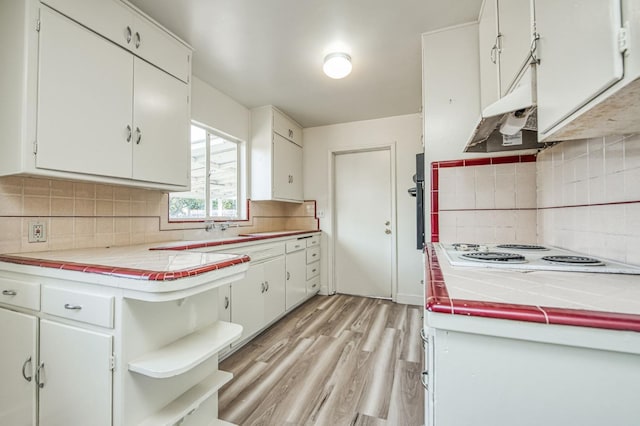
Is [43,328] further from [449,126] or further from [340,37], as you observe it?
[449,126]

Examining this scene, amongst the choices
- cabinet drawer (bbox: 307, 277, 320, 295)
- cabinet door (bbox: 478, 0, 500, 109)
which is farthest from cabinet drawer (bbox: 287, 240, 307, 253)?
cabinet door (bbox: 478, 0, 500, 109)

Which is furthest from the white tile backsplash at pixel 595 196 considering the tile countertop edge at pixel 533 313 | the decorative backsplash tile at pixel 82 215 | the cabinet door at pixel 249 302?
the decorative backsplash tile at pixel 82 215

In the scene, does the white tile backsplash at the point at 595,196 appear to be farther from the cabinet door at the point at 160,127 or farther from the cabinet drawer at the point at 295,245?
the cabinet door at the point at 160,127

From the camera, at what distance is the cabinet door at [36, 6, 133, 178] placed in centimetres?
126

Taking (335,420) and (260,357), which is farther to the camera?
(260,357)

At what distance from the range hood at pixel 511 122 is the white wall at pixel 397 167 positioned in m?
1.67

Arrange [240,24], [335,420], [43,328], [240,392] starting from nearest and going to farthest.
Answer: [43,328] < [335,420] < [240,392] < [240,24]

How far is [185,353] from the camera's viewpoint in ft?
3.44

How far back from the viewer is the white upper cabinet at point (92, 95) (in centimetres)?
123

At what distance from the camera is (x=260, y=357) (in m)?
2.07

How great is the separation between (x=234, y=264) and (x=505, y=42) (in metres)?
1.62

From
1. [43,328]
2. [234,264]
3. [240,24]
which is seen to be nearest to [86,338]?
[43,328]

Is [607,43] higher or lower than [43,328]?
higher

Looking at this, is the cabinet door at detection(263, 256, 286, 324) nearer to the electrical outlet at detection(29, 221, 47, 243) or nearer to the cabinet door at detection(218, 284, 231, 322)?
the cabinet door at detection(218, 284, 231, 322)
